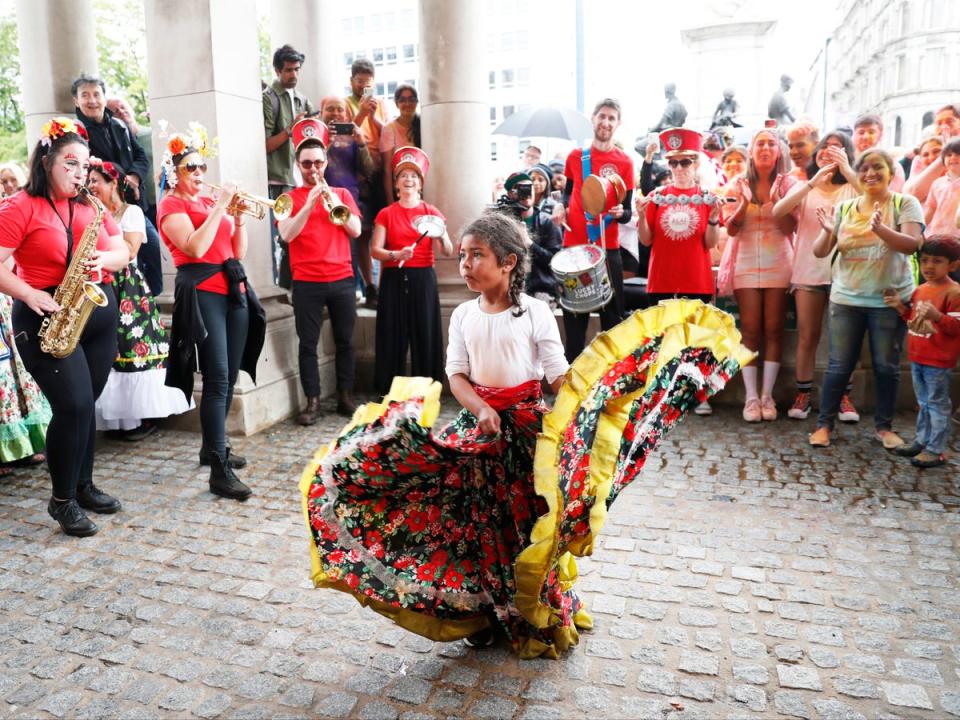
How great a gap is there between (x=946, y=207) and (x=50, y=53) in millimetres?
7914

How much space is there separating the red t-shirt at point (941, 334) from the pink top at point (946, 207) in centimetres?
91

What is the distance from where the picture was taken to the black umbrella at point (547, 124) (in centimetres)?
1090

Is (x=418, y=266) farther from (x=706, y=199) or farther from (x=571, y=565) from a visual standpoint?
(x=571, y=565)

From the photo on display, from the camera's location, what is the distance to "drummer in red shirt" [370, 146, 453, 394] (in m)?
6.77

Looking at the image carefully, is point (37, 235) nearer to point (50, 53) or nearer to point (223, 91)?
point (223, 91)

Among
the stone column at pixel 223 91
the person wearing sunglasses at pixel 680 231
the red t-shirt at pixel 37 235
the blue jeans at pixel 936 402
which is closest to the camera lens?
the red t-shirt at pixel 37 235

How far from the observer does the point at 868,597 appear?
3562 mm

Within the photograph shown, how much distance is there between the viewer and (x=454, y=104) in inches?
291

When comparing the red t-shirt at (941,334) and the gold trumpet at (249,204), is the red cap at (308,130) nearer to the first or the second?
the gold trumpet at (249,204)

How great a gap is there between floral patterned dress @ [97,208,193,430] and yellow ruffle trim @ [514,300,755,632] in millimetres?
4381

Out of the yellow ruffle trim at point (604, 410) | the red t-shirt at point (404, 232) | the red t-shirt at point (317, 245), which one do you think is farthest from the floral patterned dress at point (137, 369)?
the yellow ruffle trim at point (604, 410)

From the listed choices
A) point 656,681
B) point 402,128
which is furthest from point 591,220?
point 656,681

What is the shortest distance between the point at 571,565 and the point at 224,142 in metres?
4.39

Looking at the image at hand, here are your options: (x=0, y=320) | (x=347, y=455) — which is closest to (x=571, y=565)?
(x=347, y=455)
